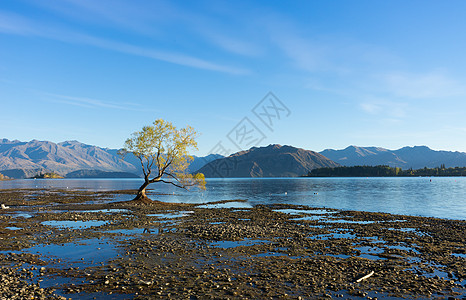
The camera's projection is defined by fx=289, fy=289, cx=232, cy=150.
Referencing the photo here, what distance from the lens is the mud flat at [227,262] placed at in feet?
49.4

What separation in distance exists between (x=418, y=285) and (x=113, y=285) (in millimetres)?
16769

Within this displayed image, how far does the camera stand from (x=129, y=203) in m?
62.0

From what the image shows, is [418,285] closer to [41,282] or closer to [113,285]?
[113,285]

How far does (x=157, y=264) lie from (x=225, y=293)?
6492 mm

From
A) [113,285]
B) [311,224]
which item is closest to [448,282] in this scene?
[113,285]

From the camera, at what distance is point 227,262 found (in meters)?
20.1

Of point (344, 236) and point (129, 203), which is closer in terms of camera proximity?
point (344, 236)

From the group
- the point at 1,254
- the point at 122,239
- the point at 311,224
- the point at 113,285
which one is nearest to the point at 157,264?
the point at 113,285

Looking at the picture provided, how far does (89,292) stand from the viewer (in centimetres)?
1445

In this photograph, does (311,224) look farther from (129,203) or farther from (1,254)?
(129,203)

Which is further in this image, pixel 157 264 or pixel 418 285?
pixel 157 264

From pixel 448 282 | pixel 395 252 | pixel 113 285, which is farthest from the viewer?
pixel 395 252

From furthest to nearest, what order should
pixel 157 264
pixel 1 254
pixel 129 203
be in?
pixel 129 203, pixel 1 254, pixel 157 264

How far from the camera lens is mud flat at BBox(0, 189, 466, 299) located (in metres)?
15.0
